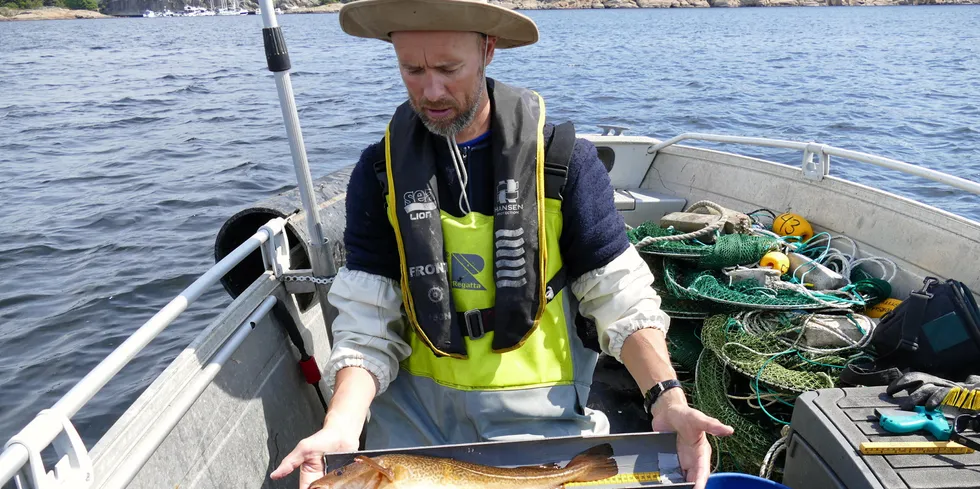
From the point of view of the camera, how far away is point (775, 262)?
4.40m

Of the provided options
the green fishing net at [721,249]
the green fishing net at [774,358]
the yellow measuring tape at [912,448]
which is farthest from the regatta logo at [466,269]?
the green fishing net at [721,249]

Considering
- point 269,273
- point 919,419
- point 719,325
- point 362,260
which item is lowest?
point 719,325

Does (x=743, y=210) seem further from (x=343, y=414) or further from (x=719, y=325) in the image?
(x=343, y=414)

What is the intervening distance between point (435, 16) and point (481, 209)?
739mm

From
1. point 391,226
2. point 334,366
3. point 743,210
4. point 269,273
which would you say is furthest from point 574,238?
point 743,210

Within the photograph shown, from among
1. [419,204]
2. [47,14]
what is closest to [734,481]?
[419,204]

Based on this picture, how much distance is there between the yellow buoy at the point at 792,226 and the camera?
4.95 meters

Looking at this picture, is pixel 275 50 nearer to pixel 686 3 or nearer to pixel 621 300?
pixel 621 300

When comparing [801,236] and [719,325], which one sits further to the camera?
Result: [801,236]

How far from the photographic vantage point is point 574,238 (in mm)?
2529

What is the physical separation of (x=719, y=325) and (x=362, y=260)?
2.37 m

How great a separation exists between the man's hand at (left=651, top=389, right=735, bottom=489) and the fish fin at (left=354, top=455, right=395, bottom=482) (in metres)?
0.94

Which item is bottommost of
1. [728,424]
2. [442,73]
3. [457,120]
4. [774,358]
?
[728,424]

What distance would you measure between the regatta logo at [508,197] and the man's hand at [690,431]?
870mm
